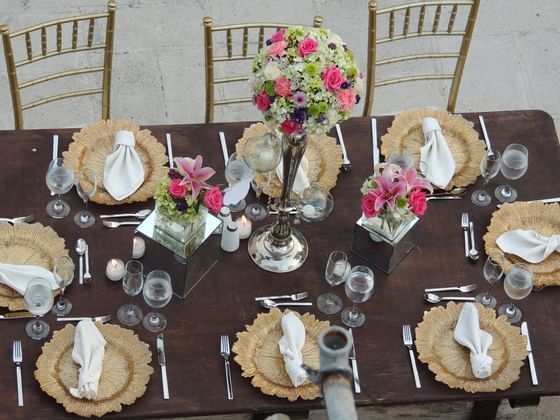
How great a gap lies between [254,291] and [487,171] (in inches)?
39.4

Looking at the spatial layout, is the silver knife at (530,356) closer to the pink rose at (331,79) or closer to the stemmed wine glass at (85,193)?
the pink rose at (331,79)

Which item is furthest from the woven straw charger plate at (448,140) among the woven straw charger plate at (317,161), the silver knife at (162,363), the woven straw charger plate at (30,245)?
the woven straw charger plate at (30,245)

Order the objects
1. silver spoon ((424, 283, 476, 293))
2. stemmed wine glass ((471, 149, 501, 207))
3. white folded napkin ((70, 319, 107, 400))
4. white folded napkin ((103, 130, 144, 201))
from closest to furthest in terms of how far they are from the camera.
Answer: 1. white folded napkin ((70, 319, 107, 400))
2. silver spoon ((424, 283, 476, 293))
3. white folded napkin ((103, 130, 144, 201))
4. stemmed wine glass ((471, 149, 501, 207))

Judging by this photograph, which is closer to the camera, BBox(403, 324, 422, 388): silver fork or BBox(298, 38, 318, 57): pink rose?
BBox(298, 38, 318, 57): pink rose

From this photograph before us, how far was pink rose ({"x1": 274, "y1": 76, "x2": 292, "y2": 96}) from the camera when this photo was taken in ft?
9.93

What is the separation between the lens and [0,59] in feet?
17.7

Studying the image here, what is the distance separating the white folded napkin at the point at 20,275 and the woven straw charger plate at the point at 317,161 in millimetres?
838

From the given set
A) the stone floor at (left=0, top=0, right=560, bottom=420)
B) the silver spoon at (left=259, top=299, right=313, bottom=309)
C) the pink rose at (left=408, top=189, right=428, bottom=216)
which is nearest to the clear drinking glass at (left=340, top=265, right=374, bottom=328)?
the silver spoon at (left=259, top=299, right=313, bottom=309)

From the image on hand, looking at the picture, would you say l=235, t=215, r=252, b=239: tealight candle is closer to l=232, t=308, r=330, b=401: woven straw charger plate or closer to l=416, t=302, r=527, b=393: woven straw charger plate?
l=232, t=308, r=330, b=401: woven straw charger plate

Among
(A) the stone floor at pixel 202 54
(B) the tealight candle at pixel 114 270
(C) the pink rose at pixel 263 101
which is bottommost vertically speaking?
(B) the tealight candle at pixel 114 270

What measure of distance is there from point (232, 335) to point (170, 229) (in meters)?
0.41

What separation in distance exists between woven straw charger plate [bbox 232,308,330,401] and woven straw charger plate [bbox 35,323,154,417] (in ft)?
1.02

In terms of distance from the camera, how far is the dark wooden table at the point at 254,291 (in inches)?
128

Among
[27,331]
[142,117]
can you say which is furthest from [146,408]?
[142,117]
